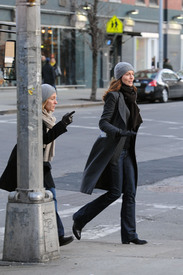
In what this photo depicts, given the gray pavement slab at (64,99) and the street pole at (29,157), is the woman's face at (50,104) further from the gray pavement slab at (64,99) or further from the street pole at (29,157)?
the gray pavement slab at (64,99)

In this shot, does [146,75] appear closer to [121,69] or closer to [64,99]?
[64,99]

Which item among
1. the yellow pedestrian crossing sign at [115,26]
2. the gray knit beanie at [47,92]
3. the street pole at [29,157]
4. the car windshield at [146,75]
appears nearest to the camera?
the street pole at [29,157]

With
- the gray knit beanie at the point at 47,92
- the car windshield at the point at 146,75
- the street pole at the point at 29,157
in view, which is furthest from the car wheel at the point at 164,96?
the street pole at the point at 29,157

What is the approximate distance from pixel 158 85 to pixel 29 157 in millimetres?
24519

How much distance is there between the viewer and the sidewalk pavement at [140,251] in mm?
5602

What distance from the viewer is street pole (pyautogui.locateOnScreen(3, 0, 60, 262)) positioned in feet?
19.7

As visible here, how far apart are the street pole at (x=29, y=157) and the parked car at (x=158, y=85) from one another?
24.1m

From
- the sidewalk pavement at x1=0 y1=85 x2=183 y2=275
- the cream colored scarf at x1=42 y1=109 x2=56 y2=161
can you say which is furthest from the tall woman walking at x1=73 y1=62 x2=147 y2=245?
the cream colored scarf at x1=42 y1=109 x2=56 y2=161

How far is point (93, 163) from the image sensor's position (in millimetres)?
7258

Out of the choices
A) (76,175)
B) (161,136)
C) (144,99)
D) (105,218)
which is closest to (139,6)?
(144,99)

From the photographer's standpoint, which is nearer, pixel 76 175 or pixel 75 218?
pixel 75 218

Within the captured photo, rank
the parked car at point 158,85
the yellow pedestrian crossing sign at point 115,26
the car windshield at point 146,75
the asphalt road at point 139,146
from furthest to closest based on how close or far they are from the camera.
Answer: the car windshield at point 146,75 < the yellow pedestrian crossing sign at point 115,26 < the parked car at point 158,85 < the asphalt road at point 139,146

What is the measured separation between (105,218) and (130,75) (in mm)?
2349

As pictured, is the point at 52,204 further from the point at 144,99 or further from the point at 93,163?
the point at 144,99
